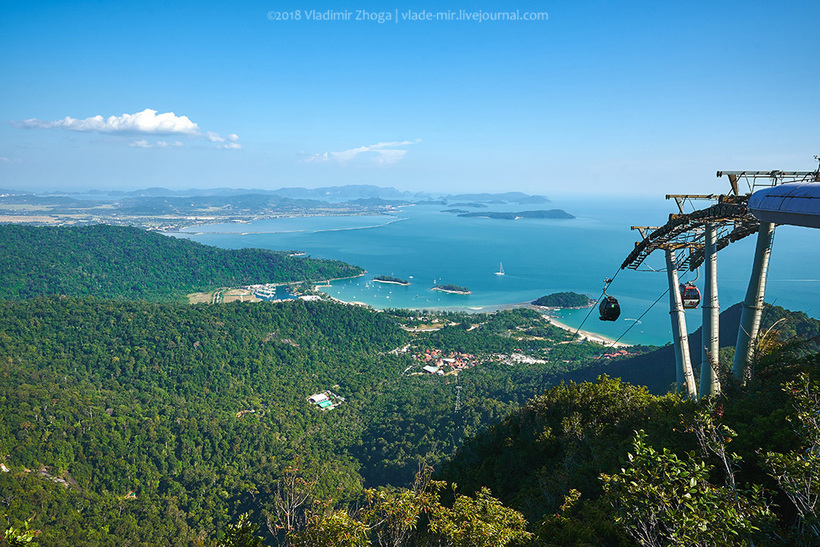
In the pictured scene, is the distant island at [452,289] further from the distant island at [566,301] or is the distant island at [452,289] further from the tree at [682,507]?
the tree at [682,507]

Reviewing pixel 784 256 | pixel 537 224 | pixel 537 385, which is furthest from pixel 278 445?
pixel 537 224

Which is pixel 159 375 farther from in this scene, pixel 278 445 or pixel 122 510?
pixel 122 510

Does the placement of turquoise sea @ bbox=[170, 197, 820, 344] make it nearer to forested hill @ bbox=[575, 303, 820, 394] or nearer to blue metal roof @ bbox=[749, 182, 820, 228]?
forested hill @ bbox=[575, 303, 820, 394]

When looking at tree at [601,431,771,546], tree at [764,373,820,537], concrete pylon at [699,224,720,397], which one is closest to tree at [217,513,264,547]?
tree at [601,431,771,546]

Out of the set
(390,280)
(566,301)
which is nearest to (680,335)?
(566,301)

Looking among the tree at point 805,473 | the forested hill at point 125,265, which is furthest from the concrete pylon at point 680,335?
the forested hill at point 125,265
